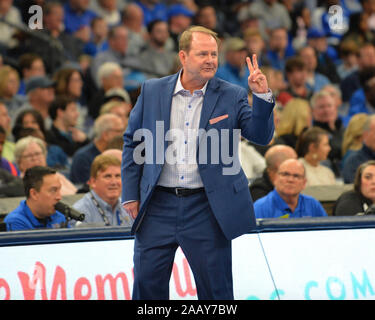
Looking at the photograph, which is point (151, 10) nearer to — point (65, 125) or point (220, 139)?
point (65, 125)

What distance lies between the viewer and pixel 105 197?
19.7 feet

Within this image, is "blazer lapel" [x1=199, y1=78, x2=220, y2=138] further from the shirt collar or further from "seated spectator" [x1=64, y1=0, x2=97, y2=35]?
"seated spectator" [x1=64, y1=0, x2=97, y2=35]

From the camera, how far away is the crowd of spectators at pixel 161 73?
25.3 ft

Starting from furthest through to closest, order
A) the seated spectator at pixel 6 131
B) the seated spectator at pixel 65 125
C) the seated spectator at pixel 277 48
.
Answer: the seated spectator at pixel 277 48 → the seated spectator at pixel 65 125 → the seated spectator at pixel 6 131

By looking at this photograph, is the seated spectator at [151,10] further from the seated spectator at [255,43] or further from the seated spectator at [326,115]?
the seated spectator at [326,115]

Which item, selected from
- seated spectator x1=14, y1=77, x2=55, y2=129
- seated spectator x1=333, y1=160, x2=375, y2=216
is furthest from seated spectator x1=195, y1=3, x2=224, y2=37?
seated spectator x1=333, y1=160, x2=375, y2=216

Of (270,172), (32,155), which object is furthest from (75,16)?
(270,172)

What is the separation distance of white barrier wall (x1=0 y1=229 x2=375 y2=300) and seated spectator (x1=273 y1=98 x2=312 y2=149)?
12.4 ft

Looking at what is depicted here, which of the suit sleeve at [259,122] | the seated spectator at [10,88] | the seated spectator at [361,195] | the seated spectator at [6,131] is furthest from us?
the seated spectator at [10,88]

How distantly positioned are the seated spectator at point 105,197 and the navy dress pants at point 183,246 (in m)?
2.10

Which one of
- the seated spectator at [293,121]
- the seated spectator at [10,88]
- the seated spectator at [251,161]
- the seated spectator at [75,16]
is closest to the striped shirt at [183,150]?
the seated spectator at [251,161]

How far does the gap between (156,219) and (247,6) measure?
29.0 ft

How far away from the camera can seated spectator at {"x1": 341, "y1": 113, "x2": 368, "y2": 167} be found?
8234mm

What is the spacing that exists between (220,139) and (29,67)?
5.94m
